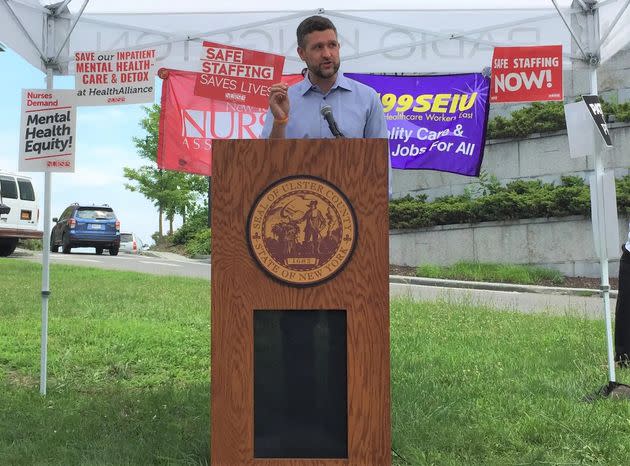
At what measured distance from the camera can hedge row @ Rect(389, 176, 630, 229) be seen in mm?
16203

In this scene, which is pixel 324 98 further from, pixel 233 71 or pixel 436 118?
pixel 436 118

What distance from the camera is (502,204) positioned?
17.1 metres

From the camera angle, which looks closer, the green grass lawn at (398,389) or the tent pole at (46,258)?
the green grass lawn at (398,389)

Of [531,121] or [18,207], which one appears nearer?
[531,121]

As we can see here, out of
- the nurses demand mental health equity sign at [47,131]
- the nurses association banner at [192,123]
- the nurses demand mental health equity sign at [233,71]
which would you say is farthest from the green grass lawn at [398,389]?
the nurses demand mental health equity sign at [233,71]

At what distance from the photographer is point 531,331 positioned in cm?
742

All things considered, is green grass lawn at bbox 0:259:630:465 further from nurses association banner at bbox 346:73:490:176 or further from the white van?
the white van

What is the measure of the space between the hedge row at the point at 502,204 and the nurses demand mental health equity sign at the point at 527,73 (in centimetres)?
1024

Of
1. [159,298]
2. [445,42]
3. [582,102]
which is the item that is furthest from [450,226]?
[582,102]

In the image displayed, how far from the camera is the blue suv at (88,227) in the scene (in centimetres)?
2331

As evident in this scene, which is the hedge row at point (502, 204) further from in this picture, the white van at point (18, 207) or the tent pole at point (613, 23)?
the tent pole at point (613, 23)

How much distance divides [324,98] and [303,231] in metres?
0.86

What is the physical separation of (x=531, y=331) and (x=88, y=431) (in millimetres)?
5016

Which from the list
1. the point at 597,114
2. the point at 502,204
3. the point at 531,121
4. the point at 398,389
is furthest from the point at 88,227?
the point at 597,114
